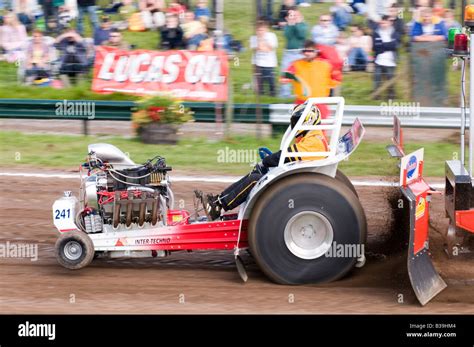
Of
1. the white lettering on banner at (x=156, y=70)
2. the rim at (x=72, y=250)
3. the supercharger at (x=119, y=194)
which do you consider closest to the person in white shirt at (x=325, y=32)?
the white lettering on banner at (x=156, y=70)

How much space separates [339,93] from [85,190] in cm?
651

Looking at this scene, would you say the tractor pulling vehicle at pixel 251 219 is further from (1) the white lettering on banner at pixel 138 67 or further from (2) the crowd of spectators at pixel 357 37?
(1) the white lettering on banner at pixel 138 67

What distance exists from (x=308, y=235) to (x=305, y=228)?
0.07 meters

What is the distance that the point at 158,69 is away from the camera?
48.8 feet

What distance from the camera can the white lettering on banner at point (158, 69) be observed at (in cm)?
1473

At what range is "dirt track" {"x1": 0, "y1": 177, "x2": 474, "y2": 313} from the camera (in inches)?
309

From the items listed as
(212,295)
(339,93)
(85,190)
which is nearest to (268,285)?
(212,295)

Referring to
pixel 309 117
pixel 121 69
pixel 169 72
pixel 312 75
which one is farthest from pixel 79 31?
pixel 309 117

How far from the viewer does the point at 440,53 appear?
1434 cm

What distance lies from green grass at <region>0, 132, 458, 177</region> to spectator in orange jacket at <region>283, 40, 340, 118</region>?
2.89ft
